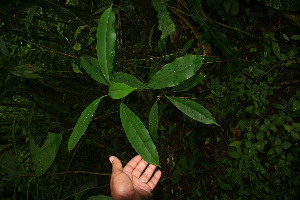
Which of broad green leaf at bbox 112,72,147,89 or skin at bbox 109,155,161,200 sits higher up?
broad green leaf at bbox 112,72,147,89

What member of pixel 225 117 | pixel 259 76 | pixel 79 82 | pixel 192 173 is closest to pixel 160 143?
pixel 192 173

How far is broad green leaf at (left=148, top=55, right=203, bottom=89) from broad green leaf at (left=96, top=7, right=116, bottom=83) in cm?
21

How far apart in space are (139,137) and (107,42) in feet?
1.38

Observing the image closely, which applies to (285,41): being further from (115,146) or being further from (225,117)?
(115,146)

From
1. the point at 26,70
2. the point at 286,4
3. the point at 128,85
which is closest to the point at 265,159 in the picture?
the point at 286,4

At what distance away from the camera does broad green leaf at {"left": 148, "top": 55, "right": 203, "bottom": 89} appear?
109 cm

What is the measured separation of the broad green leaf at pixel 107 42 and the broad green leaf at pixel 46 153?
625mm

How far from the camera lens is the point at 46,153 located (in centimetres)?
149

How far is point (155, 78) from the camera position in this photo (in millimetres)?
1135

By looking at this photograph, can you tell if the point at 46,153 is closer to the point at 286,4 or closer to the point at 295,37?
the point at 286,4

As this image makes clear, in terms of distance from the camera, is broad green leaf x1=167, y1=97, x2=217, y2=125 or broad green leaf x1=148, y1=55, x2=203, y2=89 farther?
broad green leaf x1=167, y1=97, x2=217, y2=125

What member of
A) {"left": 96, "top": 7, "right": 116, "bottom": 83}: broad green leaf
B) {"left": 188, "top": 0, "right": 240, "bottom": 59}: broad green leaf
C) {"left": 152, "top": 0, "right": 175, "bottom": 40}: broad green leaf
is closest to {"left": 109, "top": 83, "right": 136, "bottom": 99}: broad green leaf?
{"left": 96, "top": 7, "right": 116, "bottom": 83}: broad green leaf

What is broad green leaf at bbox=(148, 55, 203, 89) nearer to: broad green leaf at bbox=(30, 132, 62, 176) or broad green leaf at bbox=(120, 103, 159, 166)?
broad green leaf at bbox=(120, 103, 159, 166)

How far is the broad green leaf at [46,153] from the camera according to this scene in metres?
1.46
